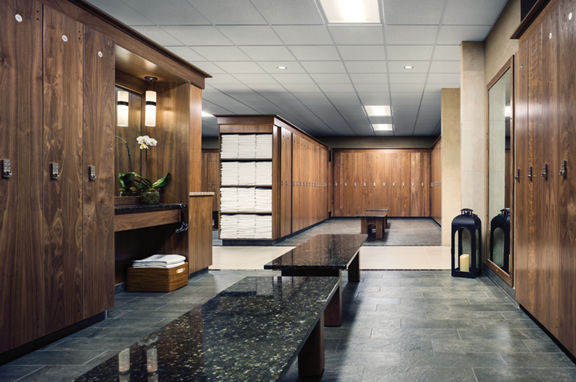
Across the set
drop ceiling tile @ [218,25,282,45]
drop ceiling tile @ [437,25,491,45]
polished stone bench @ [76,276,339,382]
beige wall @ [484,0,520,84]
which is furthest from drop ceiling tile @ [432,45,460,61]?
polished stone bench @ [76,276,339,382]

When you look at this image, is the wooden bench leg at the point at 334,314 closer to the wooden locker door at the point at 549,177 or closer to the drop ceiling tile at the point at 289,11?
the wooden locker door at the point at 549,177

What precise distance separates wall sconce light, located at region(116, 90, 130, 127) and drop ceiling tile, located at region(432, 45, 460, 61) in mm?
4018

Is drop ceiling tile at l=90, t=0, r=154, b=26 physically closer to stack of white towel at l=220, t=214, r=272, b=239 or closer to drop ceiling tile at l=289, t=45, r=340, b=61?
drop ceiling tile at l=289, t=45, r=340, b=61

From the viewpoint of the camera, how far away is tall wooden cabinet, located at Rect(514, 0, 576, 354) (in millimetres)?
2412

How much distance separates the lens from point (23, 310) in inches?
102

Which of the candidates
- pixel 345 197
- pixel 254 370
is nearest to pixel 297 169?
pixel 345 197

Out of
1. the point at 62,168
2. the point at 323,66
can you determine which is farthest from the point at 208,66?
the point at 62,168

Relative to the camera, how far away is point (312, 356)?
229 centimetres

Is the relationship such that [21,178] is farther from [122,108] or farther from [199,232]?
[199,232]

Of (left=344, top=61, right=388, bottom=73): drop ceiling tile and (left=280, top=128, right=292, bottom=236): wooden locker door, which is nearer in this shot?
(left=344, top=61, right=388, bottom=73): drop ceiling tile

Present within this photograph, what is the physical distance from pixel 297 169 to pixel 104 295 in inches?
270

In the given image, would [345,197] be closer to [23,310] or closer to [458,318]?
[458,318]

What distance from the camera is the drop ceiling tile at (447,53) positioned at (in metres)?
5.86

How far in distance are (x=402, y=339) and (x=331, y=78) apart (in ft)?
17.9
